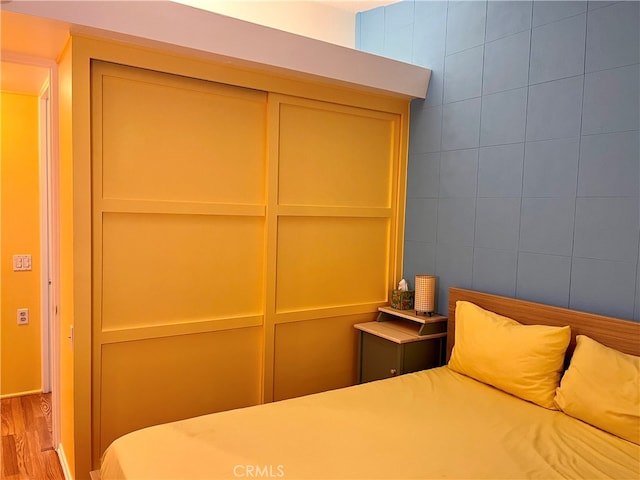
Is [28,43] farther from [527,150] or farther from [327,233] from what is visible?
[527,150]

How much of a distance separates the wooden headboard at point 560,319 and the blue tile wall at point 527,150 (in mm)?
89

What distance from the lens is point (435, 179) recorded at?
10.3ft

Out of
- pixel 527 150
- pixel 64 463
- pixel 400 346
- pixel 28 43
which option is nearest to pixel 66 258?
pixel 28 43

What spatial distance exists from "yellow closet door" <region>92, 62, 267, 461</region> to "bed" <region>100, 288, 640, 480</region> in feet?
2.20

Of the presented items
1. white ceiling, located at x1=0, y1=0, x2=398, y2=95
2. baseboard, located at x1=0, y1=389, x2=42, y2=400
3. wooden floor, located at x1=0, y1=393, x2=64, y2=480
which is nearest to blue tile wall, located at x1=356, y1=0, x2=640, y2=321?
white ceiling, located at x1=0, y1=0, x2=398, y2=95

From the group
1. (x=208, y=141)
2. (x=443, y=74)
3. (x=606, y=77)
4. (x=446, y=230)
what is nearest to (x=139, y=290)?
(x=208, y=141)

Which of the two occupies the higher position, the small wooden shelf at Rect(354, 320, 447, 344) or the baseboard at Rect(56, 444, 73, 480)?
the small wooden shelf at Rect(354, 320, 447, 344)

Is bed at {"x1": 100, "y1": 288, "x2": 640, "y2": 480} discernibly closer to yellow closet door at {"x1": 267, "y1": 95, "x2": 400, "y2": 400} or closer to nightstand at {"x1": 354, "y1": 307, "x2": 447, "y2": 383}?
nightstand at {"x1": 354, "y1": 307, "x2": 447, "y2": 383}

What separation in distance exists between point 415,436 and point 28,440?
7.82 feet

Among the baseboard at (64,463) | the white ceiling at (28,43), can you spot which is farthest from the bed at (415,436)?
the white ceiling at (28,43)

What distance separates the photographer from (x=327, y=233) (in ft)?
10.2

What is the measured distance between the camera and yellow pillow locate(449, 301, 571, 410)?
2.25m

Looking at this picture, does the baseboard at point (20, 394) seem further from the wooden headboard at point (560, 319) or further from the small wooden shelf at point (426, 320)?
the wooden headboard at point (560, 319)

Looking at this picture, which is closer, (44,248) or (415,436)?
(415,436)
